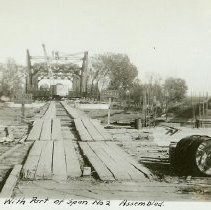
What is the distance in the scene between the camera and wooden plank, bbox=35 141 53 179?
526 cm

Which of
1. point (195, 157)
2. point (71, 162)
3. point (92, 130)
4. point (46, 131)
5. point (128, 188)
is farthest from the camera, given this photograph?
point (92, 130)

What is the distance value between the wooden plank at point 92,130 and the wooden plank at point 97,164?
34.8 inches

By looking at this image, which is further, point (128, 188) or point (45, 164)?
point (45, 164)

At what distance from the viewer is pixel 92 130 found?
10.0 metres

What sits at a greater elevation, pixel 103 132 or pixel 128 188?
pixel 103 132

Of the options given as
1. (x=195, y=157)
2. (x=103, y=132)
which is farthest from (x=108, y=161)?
(x=103, y=132)

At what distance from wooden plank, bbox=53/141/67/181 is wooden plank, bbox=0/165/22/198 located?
0.50m

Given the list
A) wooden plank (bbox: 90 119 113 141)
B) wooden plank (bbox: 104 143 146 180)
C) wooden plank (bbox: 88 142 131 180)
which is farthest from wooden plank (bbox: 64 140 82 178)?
wooden plank (bbox: 90 119 113 141)

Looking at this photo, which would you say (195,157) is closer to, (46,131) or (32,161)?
(32,161)

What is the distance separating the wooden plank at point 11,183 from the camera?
4584mm

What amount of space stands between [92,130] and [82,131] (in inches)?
12.7

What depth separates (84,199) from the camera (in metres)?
4.60

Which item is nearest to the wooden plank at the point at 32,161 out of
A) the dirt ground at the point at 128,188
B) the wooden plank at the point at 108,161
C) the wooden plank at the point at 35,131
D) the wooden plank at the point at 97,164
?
the dirt ground at the point at 128,188

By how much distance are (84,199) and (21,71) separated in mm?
5809
